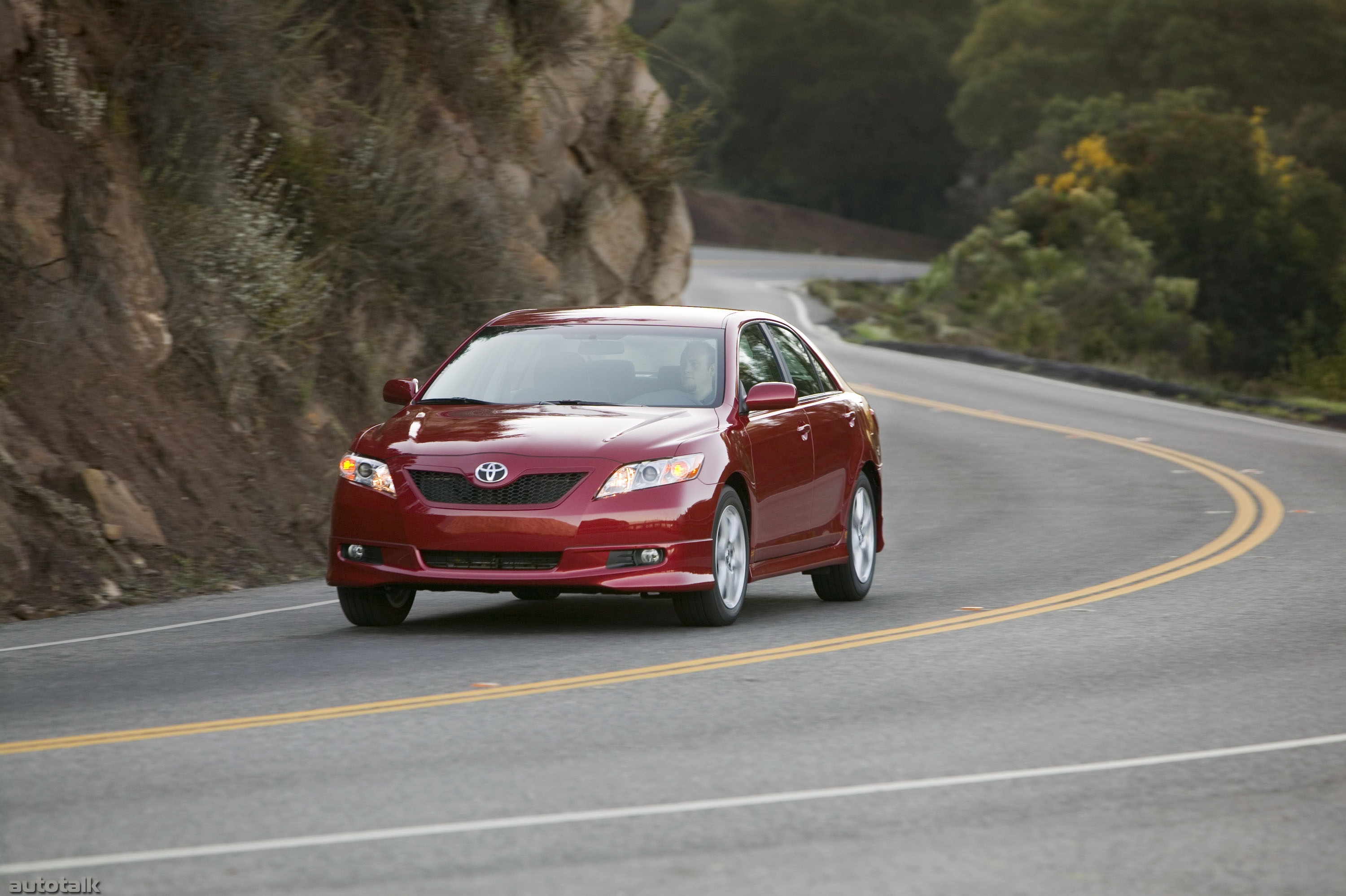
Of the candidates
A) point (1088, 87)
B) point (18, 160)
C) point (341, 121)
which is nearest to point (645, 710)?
point (18, 160)

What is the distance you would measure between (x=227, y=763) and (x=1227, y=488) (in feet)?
46.1

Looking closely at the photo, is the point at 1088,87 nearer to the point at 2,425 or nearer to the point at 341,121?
the point at 341,121

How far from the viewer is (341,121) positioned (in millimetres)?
19000

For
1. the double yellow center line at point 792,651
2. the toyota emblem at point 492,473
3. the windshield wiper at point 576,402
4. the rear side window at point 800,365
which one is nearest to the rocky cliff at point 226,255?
the windshield wiper at point 576,402

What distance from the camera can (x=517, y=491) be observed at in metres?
9.83

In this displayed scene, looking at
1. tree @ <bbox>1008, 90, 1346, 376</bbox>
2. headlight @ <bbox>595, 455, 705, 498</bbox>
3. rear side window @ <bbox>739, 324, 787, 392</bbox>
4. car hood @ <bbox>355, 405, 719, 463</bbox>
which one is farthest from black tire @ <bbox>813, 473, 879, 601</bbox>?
tree @ <bbox>1008, 90, 1346, 376</bbox>

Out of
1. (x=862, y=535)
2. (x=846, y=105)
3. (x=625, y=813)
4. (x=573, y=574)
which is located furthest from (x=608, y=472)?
(x=846, y=105)

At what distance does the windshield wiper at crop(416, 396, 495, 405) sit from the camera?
10.9 m

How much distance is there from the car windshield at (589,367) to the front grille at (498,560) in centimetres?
127

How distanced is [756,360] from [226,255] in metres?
6.01

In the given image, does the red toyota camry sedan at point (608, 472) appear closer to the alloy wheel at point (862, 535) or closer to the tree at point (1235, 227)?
the alloy wheel at point (862, 535)

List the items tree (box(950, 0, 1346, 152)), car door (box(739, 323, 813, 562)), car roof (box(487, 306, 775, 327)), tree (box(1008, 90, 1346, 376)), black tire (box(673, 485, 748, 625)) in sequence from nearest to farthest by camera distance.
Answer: black tire (box(673, 485, 748, 625))
car door (box(739, 323, 813, 562))
car roof (box(487, 306, 775, 327))
tree (box(1008, 90, 1346, 376))
tree (box(950, 0, 1346, 152))

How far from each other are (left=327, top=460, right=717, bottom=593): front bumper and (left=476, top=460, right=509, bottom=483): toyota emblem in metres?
0.14

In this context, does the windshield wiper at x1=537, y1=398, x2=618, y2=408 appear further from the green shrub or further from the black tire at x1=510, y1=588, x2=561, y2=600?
the green shrub
